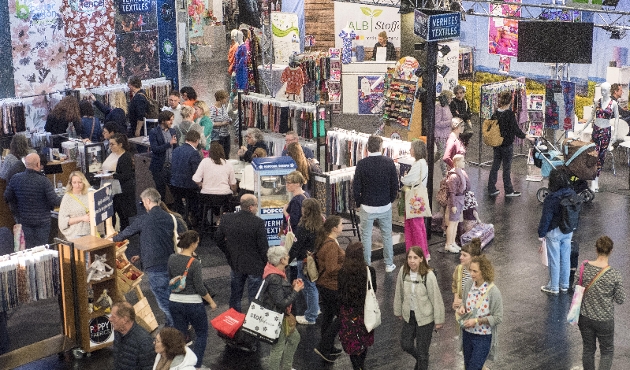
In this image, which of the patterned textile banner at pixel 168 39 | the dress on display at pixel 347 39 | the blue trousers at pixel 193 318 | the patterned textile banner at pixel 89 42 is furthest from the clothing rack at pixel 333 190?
the dress on display at pixel 347 39

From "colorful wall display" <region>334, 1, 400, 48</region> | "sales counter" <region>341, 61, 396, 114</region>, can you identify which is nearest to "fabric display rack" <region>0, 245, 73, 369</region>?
"sales counter" <region>341, 61, 396, 114</region>

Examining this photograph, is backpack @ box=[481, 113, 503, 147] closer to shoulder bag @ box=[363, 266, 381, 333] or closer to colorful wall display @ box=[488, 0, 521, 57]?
colorful wall display @ box=[488, 0, 521, 57]

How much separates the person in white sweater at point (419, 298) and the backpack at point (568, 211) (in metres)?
2.46

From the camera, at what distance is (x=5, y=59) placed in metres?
14.7

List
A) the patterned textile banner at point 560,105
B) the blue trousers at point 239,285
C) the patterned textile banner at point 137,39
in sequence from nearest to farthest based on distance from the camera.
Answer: the blue trousers at point 239,285, the patterned textile banner at point 560,105, the patterned textile banner at point 137,39

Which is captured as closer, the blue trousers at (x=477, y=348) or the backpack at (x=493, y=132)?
the blue trousers at (x=477, y=348)

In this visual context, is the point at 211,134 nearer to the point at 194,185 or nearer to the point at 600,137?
the point at 194,185

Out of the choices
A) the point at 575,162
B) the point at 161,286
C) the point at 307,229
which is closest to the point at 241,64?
the point at 575,162

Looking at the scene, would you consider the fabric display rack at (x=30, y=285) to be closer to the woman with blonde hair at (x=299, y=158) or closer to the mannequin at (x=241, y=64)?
the woman with blonde hair at (x=299, y=158)

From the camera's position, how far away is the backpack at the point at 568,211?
30.4 feet

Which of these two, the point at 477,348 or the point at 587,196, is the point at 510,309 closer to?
the point at 477,348

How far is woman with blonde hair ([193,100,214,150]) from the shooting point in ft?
41.8

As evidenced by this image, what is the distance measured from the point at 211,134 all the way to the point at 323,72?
6057 millimetres

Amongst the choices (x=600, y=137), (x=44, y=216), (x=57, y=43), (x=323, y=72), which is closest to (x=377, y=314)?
(x=44, y=216)
